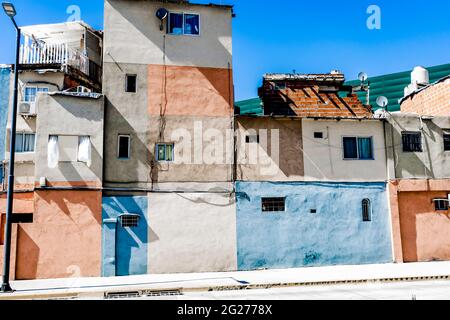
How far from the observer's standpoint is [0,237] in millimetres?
19359

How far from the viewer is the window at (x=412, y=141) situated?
21156 millimetres

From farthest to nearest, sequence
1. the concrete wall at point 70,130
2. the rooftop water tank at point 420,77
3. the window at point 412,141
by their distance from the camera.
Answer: the rooftop water tank at point 420,77 < the window at point 412,141 < the concrete wall at point 70,130

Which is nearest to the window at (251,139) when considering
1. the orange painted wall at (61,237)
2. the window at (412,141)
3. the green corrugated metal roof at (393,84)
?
the orange painted wall at (61,237)

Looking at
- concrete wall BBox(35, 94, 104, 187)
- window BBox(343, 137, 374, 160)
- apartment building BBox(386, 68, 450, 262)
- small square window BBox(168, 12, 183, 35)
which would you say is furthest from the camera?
window BBox(343, 137, 374, 160)

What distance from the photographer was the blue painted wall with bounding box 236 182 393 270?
1909cm

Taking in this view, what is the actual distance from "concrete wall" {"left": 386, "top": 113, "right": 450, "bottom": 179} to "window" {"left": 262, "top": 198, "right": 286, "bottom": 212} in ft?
19.0

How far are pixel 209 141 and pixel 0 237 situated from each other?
36.1 feet

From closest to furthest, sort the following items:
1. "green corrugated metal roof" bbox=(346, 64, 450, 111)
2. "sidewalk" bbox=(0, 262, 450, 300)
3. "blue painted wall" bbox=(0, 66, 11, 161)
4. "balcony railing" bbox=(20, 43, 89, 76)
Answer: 1. "sidewalk" bbox=(0, 262, 450, 300)
2. "blue painted wall" bbox=(0, 66, 11, 161)
3. "balcony railing" bbox=(20, 43, 89, 76)
4. "green corrugated metal roof" bbox=(346, 64, 450, 111)

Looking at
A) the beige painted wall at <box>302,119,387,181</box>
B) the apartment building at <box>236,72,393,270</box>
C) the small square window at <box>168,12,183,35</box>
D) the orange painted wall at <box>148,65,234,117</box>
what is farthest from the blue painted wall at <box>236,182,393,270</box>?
the small square window at <box>168,12,183,35</box>

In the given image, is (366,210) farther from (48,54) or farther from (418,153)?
(48,54)

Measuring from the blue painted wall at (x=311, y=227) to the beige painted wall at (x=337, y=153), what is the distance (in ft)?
1.67

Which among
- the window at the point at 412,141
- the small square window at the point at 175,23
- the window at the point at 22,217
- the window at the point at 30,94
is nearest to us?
the window at the point at 22,217

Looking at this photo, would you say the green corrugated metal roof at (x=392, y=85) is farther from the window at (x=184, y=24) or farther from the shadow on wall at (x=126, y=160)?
the shadow on wall at (x=126, y=160)

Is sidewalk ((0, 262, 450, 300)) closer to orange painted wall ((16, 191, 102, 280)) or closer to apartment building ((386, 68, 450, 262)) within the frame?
orange painted wall ((16, 191, 102, 280))
